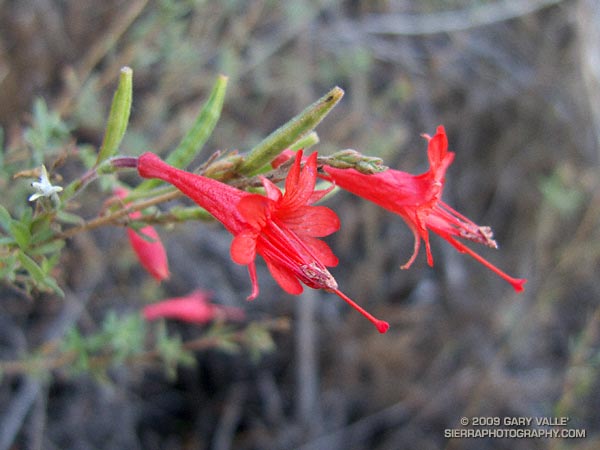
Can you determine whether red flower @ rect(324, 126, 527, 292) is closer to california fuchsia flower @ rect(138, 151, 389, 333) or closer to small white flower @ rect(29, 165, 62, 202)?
california fuchsia flower @ rect(138, 151, 389, 333)

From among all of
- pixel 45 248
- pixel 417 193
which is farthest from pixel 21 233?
pixel 417 193

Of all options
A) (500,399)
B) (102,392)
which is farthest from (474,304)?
(102,392)

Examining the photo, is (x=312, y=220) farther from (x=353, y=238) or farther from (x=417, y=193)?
(x=353, y=238)

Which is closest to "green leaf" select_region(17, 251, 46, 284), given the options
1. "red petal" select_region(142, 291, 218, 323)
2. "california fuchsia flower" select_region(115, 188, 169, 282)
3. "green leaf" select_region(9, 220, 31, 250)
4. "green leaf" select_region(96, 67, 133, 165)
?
"green leaf" select_region(9, 220, 31, 250)

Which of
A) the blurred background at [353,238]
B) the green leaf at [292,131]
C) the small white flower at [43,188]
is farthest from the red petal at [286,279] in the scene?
the blurred background at [353,238]

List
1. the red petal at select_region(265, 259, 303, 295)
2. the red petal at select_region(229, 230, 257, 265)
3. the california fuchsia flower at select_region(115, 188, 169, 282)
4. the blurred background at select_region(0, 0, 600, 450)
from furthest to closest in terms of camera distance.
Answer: the blurred background at select_region(0, 0, 600, 450), the california fuchsia flower at select_region(115, 188, 169, 282), the red petal at select_region(265, 259, 303, 295), the red petal at select_region(229, 230, 257, 265)

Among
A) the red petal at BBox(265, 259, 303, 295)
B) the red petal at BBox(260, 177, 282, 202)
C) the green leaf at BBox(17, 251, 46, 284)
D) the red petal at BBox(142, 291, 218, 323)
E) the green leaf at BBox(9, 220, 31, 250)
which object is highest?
the red petal at BBox(260, 177, 282, 202)

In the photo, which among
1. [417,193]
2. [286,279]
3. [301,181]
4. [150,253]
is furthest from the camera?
[150,253]
